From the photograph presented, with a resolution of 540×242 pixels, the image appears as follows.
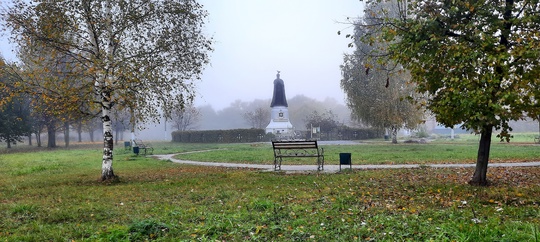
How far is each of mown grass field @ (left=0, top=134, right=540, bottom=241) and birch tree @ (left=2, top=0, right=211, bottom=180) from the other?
2.43 metres

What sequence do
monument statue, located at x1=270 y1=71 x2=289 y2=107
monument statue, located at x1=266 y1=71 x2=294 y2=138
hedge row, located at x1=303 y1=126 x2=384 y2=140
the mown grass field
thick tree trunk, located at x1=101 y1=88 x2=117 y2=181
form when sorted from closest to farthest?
the mown grass field
thick tree trunk, located at x1=101 y1=88 x2=117 y2=181
monument statue, located at x1=266 y1=71 x2=294 y2=138
hedge row, located at x1=303 y1=126 x2=384 y2=140
monument statue, located at x1=270 y1=71 x2=289 y2=107

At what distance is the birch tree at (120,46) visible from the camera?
9688 millimetres

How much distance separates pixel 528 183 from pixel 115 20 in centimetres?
1200

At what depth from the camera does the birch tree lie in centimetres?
969

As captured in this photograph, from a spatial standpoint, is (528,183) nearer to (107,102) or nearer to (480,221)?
(480,221)

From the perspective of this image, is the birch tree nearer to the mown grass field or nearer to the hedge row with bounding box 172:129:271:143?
the mown grass field

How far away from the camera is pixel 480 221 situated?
16.2 feet

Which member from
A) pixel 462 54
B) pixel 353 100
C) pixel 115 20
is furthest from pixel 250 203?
pixel 353 100

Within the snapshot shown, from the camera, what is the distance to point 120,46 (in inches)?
436

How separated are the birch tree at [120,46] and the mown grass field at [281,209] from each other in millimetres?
2425

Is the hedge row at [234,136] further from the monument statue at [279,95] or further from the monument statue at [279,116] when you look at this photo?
the monument statue at [279,95]

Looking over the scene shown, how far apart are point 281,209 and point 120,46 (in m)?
7.93

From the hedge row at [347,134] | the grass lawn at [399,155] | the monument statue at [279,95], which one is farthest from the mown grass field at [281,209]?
the monument statue at [279,95]

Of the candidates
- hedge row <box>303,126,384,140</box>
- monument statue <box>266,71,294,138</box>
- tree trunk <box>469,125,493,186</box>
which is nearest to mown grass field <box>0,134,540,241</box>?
tree trunk <box>469,125,493,186</box>
